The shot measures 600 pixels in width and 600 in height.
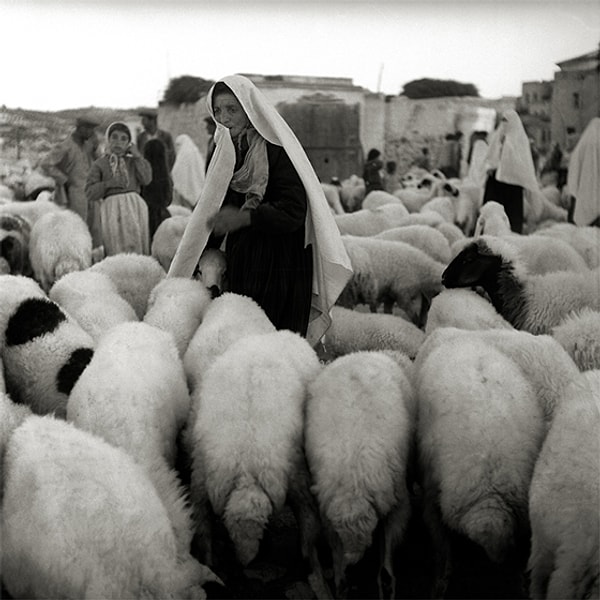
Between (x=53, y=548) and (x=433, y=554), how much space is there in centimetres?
118

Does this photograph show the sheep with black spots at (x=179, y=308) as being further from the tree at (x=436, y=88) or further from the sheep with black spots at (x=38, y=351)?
the tree at (x=436, y=88)

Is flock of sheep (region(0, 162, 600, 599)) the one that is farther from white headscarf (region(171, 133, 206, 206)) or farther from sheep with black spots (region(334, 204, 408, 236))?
sheep with black spots (region(334, 204, 408, 236))

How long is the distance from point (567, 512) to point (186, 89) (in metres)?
2.10

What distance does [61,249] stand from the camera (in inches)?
155

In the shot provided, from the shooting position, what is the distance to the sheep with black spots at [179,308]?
3076 millimetres

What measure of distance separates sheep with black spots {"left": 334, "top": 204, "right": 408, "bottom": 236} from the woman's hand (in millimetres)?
2074

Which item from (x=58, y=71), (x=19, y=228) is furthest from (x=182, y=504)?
(x=19, y=228)

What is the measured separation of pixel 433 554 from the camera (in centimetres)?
227

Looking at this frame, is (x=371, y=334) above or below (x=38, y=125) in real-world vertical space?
below

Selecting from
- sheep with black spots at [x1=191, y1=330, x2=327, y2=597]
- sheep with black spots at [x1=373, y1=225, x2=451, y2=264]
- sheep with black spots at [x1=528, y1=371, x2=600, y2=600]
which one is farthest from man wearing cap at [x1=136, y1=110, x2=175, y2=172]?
sheep with black spots at [x1=373, y1=225, x2=451, y2=264]

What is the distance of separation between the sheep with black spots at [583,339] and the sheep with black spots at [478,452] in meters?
0.65

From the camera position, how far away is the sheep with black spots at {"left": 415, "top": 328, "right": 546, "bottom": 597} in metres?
2.06

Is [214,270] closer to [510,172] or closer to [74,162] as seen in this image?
[74,162]

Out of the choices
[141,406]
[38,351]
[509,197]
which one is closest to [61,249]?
[38,351]
